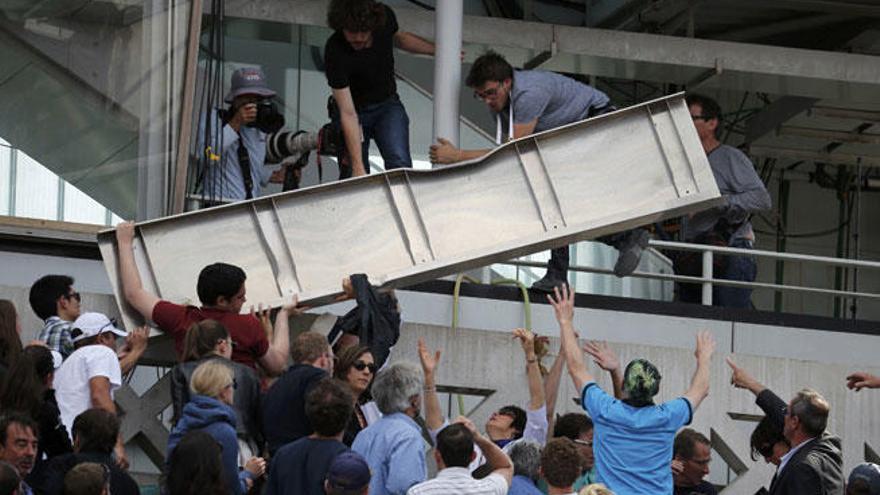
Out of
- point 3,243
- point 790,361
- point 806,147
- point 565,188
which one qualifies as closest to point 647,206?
point 565,188

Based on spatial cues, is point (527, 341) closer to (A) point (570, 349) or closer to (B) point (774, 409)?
(A) point (570, 349)

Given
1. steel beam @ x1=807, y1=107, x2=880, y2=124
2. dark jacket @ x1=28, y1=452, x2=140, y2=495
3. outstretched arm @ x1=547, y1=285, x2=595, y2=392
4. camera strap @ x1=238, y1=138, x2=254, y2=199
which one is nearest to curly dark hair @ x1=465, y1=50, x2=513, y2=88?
camera strap @ x1=238, y1=138, x2=254, y2=199

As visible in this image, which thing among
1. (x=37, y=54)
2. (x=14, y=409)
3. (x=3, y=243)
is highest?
(x=37, y=54)

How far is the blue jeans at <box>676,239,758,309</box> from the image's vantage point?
18.2 meters

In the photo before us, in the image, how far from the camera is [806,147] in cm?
2764

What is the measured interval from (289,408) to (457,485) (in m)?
1.31

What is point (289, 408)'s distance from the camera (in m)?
12.2

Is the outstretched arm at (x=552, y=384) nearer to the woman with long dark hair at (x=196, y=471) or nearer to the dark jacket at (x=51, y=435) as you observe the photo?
the dark jacket at (x=51, y=435)

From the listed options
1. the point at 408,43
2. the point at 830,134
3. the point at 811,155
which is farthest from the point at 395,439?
the point at 811,155

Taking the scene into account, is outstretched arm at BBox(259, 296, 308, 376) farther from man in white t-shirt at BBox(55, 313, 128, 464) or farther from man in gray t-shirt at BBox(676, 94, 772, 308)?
man in gray t-shirt at BBox(676, 94, 772, 308)

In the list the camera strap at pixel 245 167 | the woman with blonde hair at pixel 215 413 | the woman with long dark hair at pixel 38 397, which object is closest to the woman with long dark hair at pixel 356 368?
the woman with blonde hair at pixel 215 413

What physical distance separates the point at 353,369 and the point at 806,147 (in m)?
15.9

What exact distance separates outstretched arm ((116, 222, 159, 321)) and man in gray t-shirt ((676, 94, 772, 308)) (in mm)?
4826

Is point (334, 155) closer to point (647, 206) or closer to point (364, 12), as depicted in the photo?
point (364, 12)
